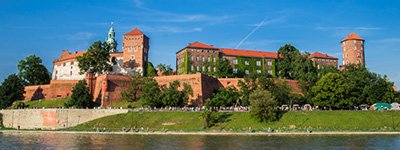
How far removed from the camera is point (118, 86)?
66.9 metres

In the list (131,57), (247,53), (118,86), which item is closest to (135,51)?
(131,57)

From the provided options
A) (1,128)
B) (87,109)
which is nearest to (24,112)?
(1,128)

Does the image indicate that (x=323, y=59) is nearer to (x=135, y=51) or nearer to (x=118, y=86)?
(x=135, y=51)

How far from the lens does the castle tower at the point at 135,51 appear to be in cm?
8269

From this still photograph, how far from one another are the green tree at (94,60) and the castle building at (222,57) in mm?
15222

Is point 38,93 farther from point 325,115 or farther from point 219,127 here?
point 325,115

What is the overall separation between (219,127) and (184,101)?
12670mm

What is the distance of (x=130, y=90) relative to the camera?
6469 cm

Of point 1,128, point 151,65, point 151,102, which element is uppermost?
point 151,65

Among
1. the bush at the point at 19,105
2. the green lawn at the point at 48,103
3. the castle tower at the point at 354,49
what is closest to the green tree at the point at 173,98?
the green lawn at the point at 48,103

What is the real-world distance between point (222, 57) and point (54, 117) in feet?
120

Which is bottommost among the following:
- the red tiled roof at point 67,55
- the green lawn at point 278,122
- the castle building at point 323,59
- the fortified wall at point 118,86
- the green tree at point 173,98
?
the green lawn at point 278,122

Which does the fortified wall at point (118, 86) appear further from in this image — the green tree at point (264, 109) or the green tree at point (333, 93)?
the green tree at point (264, 109)

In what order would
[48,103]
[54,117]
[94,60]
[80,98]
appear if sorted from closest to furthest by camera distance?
1. [54,117]
2. [80,98]
3. [48,103]
4. [94,60]
